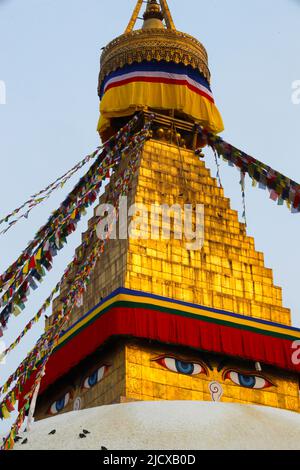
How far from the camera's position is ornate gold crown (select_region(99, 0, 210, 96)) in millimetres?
19984

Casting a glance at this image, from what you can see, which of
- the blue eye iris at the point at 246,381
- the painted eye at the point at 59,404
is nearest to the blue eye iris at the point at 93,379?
the painted eye at the point at 59,404

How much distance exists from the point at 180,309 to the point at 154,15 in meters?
8.14

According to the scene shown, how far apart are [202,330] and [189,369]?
0.62 metres

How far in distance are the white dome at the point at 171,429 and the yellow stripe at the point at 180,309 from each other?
9.83 ft

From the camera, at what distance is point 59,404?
16.9 meters

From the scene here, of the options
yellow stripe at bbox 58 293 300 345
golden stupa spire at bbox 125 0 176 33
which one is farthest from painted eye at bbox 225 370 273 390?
golden stupa spire at bbox 125 0 176 33

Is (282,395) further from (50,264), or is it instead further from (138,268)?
(50,264)

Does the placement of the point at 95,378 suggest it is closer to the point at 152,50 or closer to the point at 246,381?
the point at 246,381

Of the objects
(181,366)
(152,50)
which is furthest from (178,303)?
(152,50)

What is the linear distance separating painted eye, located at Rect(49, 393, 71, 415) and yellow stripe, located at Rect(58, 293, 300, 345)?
89 cm

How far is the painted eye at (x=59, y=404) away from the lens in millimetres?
16703

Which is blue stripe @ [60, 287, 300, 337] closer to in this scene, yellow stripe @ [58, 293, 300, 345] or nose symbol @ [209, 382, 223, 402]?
yellow stripe @ [58, 293, 300, 345]

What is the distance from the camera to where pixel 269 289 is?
17406mm
